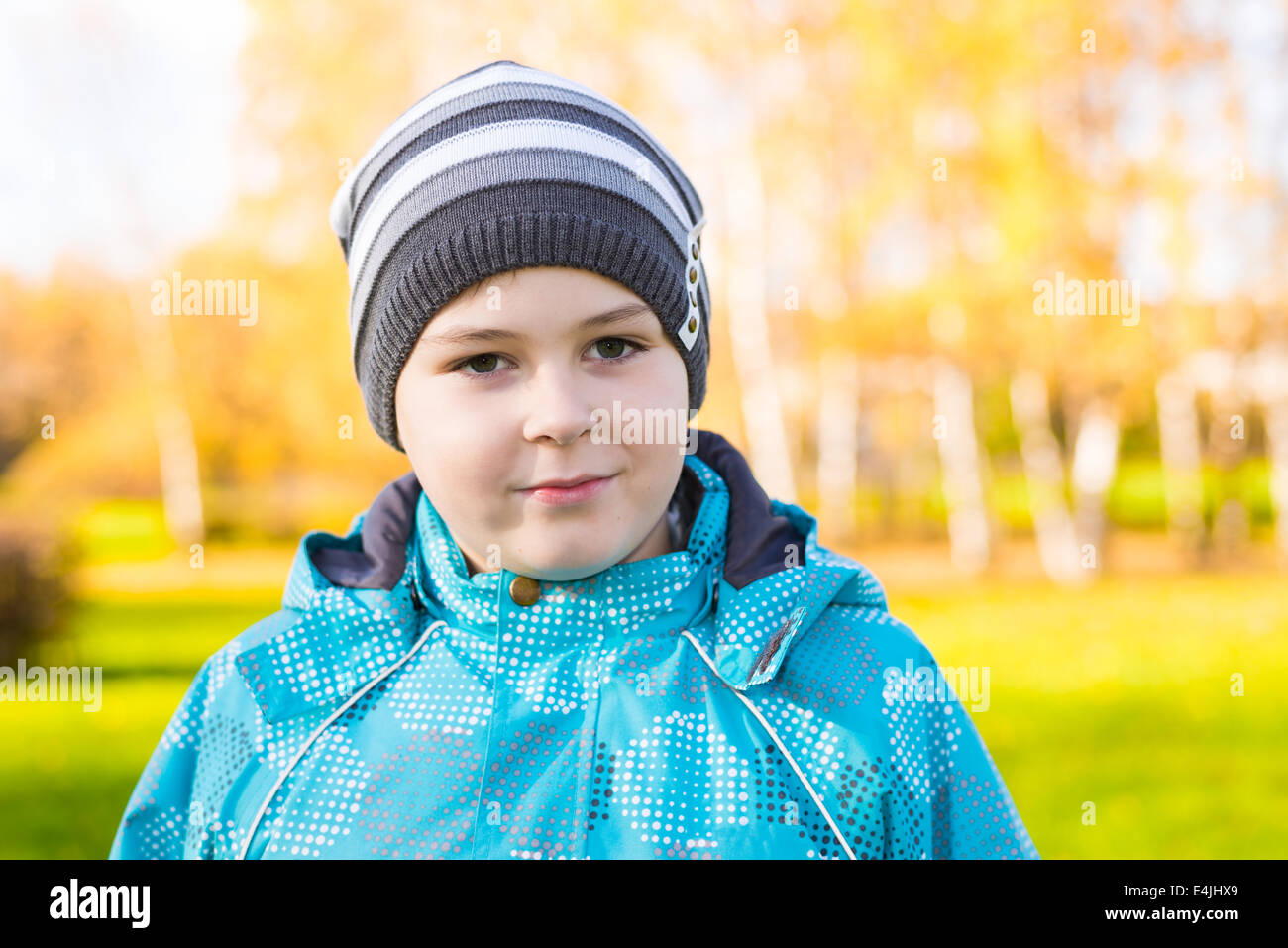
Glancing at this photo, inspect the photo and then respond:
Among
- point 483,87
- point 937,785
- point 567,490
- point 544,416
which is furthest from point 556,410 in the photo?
point 937,785

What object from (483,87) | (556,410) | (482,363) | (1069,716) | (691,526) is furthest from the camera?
(1069,716)

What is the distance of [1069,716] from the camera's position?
26.5 feet

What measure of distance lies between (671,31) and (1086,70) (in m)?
5.97

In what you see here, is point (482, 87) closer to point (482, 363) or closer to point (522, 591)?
point (482, 363)

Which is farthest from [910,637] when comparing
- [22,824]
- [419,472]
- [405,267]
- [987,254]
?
[987,254]

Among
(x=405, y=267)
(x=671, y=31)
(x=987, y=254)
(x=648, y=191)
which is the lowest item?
(x=405, y=267)

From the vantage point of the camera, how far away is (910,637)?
1937 millimetres

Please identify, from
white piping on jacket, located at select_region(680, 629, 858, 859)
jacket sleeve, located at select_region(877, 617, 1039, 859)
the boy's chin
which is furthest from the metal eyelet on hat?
jacket sleeve, located at select_region(877, 617, 1039, 859)

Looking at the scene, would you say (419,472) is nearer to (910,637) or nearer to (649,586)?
(649,586)

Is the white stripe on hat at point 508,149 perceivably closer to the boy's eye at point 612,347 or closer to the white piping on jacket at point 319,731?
the boy's eye at point 612,347

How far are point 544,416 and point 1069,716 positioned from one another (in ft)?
24.5

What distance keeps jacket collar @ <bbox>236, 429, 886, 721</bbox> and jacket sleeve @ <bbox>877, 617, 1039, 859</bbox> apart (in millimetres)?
208
